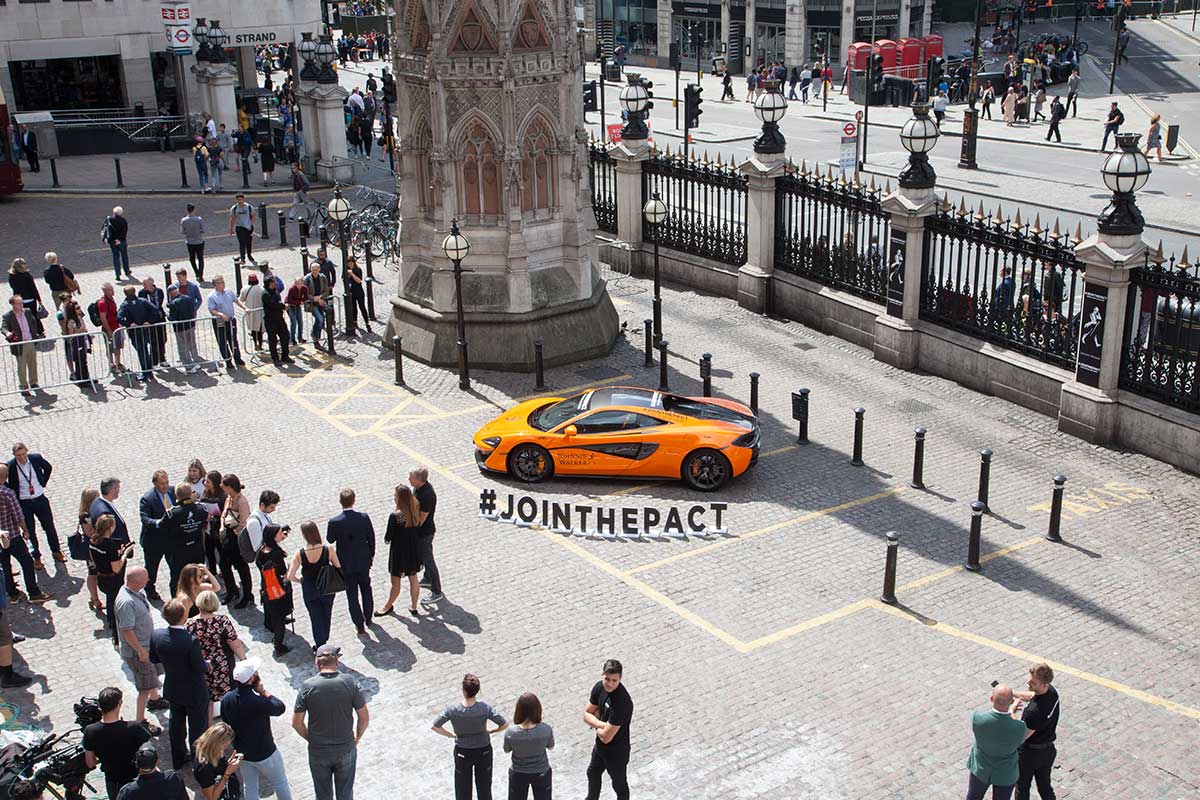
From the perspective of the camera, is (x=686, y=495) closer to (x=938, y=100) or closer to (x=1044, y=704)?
(x=1044, y=704)

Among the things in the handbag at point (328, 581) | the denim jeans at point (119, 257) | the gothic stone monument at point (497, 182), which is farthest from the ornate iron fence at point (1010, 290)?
the denim jeans at point (119, 257)

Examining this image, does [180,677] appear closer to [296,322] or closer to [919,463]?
[919,463]

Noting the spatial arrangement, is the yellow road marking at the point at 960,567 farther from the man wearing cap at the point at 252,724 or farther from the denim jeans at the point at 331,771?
the man wearing cap at the point at 252,724

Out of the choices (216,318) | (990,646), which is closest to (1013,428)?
(990,646)

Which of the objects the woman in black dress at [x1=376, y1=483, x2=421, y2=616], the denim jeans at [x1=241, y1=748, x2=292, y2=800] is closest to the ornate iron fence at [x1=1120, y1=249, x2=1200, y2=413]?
the woman in black dress at [x1=376, y1=483, x2=421, y2=616]

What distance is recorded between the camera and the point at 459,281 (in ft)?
70.5

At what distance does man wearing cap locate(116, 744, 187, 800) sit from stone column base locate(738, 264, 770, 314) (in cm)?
1815

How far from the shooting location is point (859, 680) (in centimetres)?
1317

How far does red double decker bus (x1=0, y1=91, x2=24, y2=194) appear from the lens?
36.0 meters

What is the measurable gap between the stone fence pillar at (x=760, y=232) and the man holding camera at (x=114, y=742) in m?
17.5

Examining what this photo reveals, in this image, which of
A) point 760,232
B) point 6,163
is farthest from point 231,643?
point 6,163

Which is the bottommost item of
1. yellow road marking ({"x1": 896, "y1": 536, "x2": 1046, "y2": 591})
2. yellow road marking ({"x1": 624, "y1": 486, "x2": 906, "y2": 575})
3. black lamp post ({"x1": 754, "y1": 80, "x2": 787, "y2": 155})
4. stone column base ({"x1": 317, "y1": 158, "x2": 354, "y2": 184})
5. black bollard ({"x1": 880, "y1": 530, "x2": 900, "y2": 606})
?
yellow road marking ({"x1": 896, "y1": 536, "x2": 1046, "y2": 591})

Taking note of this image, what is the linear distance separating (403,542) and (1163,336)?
11.0 metres

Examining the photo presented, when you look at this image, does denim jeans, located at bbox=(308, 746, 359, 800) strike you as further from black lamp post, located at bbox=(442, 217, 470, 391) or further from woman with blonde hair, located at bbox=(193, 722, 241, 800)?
black lamp post, located at bbox=(442, 217, 470, 391)
